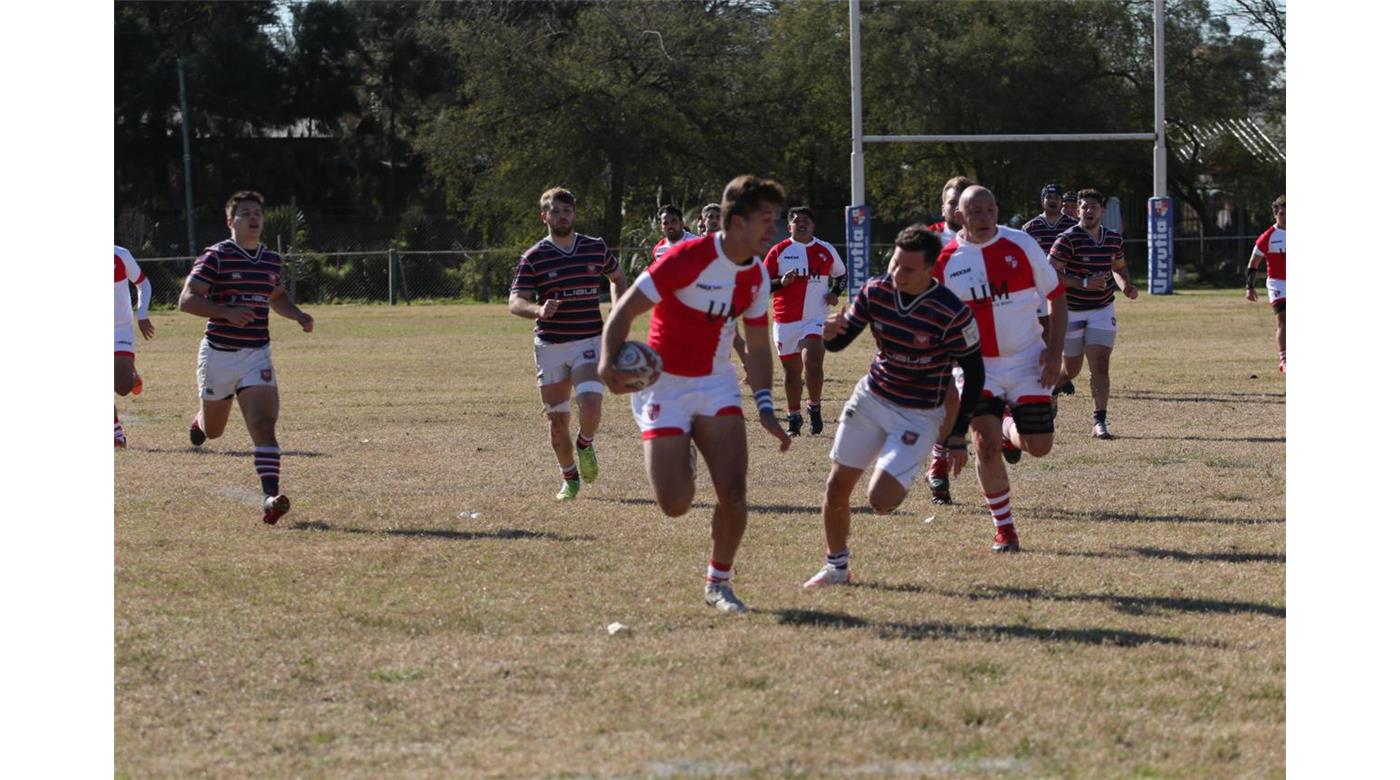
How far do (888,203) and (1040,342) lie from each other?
47.6m

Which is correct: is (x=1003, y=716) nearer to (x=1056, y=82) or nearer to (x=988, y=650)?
(x=988, y=650)

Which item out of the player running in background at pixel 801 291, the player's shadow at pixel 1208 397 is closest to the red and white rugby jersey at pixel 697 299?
the player running in background at pixel 801 291

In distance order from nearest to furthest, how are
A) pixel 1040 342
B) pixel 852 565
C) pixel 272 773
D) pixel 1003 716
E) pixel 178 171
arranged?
pixel 272 773
pixel 1003 716
pixel 852 565
pixel 1040 342
pixel 178 171

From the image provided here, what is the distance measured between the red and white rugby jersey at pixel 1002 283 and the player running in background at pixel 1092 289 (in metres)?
5.31

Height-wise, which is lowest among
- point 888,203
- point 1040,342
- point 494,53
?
point 1040,342

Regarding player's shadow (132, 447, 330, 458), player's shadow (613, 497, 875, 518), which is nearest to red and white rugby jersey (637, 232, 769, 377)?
player's shadow (613, 497, 875, 518)

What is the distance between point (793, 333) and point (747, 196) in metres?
8.45

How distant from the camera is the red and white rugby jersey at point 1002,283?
9.38m

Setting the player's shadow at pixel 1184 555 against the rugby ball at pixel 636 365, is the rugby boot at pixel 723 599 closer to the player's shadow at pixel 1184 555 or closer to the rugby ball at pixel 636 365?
the rugby ball at pixel 636 365

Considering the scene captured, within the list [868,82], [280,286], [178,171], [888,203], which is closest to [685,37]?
[868,82]

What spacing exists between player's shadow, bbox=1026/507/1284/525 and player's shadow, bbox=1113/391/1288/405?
7.55m

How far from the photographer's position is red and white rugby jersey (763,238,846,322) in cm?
1573

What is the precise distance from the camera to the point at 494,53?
164ft

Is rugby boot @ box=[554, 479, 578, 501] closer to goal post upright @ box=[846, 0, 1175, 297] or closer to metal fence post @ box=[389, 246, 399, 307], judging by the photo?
goal post upright @ box=[846, 0, 1175, 297]
